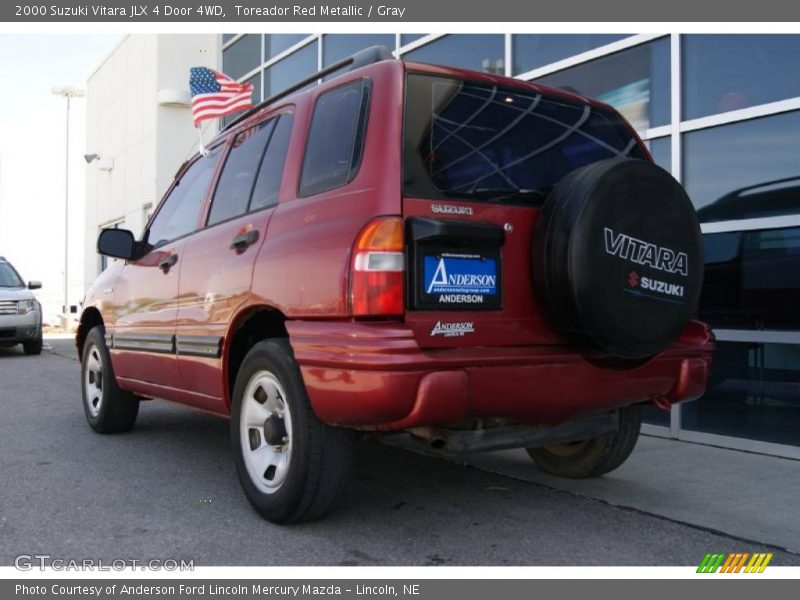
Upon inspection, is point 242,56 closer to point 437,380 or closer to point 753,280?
point 753,280

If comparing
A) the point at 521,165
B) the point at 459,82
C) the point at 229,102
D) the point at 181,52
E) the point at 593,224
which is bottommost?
the point at 593,224

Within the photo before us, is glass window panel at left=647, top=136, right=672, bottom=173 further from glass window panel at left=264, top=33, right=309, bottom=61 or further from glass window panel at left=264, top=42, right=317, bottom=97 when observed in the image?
glass window panel at left=264, top=33, right=309, bottom=61

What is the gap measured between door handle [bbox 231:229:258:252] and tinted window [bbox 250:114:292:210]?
6.3 inches

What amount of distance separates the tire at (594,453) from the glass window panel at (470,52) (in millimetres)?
4283

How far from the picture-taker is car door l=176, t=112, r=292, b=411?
3545mm

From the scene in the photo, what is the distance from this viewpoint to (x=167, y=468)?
445 centimetres

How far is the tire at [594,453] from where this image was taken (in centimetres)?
391

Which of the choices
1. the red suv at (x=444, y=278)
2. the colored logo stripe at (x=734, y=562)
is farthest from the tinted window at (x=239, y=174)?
the colored logo stripe at (x=734, y=562)

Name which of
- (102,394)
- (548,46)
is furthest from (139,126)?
(102,394)

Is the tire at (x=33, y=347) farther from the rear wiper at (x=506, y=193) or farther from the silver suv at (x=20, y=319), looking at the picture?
the rear wiper at (x=506, y=193)

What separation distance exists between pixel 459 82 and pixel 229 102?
8903 mm

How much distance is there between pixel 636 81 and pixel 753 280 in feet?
6.44
